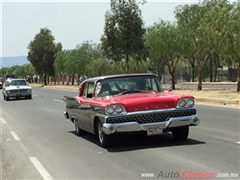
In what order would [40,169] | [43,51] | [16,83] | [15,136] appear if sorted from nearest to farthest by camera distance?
[40,169]
[15,136]
[16,83]
[43,51]

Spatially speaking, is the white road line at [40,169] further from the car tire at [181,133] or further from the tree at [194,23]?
the tree at [194,23]

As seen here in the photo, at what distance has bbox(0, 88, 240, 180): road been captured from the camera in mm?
6820

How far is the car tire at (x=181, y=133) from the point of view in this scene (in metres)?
9.34

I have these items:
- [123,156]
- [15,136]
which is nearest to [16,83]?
[15,136]

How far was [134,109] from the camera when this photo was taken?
852 centimetres

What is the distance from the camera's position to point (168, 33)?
3947cm

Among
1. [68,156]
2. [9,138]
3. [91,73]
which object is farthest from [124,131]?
[91,73]

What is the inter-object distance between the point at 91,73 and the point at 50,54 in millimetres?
21383

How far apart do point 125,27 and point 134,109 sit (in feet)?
115

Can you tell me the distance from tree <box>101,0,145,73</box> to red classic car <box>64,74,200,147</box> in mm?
32551

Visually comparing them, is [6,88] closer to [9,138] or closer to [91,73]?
[9,138]

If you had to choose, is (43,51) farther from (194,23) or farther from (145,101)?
(145,101)

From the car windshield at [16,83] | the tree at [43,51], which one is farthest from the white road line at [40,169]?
the tree at [43,51]

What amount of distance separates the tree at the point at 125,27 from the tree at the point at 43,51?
4490 centimetres
